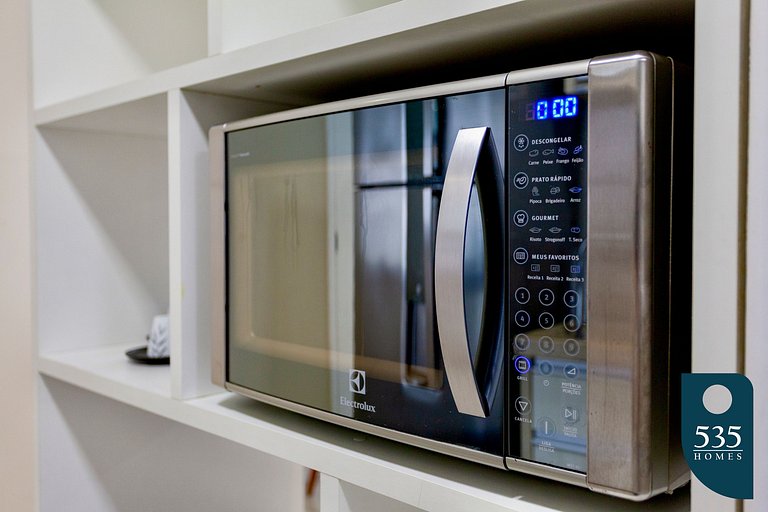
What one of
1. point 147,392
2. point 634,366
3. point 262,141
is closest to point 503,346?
point 634,366

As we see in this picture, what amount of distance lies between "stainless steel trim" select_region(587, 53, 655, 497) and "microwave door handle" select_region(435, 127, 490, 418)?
0.34ft

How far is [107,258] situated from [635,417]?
3.56 feet

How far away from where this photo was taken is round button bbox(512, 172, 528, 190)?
56 centimetres

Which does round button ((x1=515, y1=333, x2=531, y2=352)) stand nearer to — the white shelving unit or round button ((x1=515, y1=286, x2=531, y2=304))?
round button ((x1=515, y1=286, x2=531, y2=304))

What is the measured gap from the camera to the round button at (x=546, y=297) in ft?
1.80

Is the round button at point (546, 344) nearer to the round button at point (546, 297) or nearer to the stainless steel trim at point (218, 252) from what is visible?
the round button at point (546, 297)

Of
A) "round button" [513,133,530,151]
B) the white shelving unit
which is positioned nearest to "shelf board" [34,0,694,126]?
the white shelving unit

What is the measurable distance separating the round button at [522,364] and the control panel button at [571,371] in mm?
34

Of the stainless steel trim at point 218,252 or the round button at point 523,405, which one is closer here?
the round button at point 523,405

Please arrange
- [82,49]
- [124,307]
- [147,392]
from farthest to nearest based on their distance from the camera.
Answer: [124,307] < [82,49] < [147,392]

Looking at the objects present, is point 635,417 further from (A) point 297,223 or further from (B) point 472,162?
(A) point 297,223

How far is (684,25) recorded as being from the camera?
1.98 feet

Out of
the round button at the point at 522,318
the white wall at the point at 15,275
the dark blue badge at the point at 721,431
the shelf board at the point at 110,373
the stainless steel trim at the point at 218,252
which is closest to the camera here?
the dark blue badge at the point at 721,431

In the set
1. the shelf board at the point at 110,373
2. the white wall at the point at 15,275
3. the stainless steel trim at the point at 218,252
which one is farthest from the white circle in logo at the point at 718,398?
the white wall at the point at 15,275
